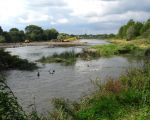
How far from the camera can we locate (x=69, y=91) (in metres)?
32.9

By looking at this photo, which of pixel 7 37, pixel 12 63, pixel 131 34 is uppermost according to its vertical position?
pixel 131 34

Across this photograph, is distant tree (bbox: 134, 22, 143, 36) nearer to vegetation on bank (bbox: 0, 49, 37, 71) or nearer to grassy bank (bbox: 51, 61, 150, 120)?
vegetation on bank (bbox: 0, 49, 37, 71)

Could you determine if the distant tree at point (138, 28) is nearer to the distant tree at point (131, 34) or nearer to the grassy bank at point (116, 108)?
the distant tree at point (131, 34)

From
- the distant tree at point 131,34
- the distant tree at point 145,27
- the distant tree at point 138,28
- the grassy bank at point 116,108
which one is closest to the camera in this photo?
the grassy bank at point 116,108

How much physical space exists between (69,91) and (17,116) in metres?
22.8

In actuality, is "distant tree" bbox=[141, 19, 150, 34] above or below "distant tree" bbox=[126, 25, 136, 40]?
above

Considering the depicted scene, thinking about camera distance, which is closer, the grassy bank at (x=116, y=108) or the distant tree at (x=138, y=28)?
the grassy bank at (x=116, y=108)

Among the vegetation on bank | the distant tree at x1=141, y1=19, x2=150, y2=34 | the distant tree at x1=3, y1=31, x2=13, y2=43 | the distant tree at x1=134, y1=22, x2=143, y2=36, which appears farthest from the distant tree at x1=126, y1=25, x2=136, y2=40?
the vegetation on bank

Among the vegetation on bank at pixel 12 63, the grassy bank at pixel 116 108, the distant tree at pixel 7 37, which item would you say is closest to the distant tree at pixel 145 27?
the distant tree at pixel 7 37

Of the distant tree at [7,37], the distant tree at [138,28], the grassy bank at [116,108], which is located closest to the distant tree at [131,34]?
the distant tree at [138,28]

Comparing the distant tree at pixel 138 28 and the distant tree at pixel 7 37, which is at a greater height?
the distant tree at pixel 138 28

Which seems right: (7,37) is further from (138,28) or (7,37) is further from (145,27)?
(145,27)

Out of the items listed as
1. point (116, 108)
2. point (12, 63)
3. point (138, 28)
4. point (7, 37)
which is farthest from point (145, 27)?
point (116, 108)

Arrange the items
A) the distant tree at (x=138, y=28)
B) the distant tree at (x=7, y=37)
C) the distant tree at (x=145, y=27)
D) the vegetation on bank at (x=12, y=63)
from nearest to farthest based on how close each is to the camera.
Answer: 1. the vegetation on bank at (x=12, y=63)
2. the distant tree at (x=145, y=27)
3. the distant tree at (x=138, y=28)
4. the distant tree at (x=7, y=37)
